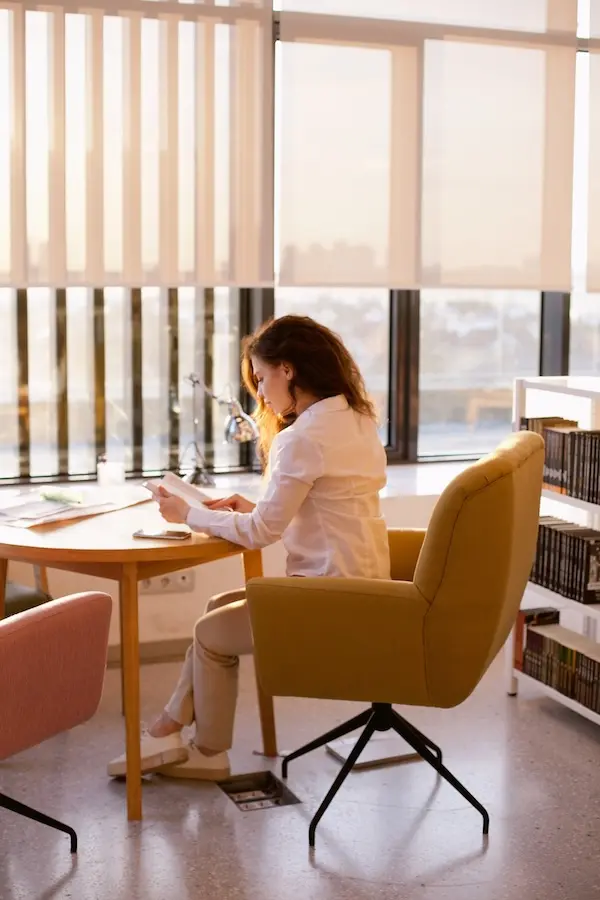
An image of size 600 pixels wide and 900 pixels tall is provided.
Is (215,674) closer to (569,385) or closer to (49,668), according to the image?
(49,668)

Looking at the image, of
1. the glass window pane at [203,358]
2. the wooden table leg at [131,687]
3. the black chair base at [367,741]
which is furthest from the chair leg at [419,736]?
the glass window pane at [203,358]

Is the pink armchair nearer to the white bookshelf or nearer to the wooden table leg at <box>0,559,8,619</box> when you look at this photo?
the wooden table leg at <box>0,559,8,619</box>

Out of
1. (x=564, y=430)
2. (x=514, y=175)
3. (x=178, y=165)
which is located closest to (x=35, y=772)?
(x=564, y=430)

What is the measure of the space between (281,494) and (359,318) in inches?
83.7

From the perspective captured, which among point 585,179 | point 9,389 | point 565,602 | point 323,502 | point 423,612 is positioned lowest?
point 565,602

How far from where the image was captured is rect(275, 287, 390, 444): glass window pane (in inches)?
188

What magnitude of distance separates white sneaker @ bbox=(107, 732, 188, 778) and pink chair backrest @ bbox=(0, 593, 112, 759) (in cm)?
50

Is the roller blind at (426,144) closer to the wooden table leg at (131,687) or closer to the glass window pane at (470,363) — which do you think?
the glass window pane at (470,363)

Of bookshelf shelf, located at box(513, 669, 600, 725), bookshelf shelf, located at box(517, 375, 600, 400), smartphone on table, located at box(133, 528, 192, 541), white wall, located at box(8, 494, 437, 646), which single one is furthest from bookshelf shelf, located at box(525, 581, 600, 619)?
smartphone on table, located at box(133, 528, 192, 541)

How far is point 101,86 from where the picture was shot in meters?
4.08

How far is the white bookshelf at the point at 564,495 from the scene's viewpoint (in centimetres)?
356

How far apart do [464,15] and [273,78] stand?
0.82 meters

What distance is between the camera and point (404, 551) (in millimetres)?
3289

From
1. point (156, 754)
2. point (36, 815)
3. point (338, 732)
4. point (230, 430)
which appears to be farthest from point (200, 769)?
point (230, 430)
